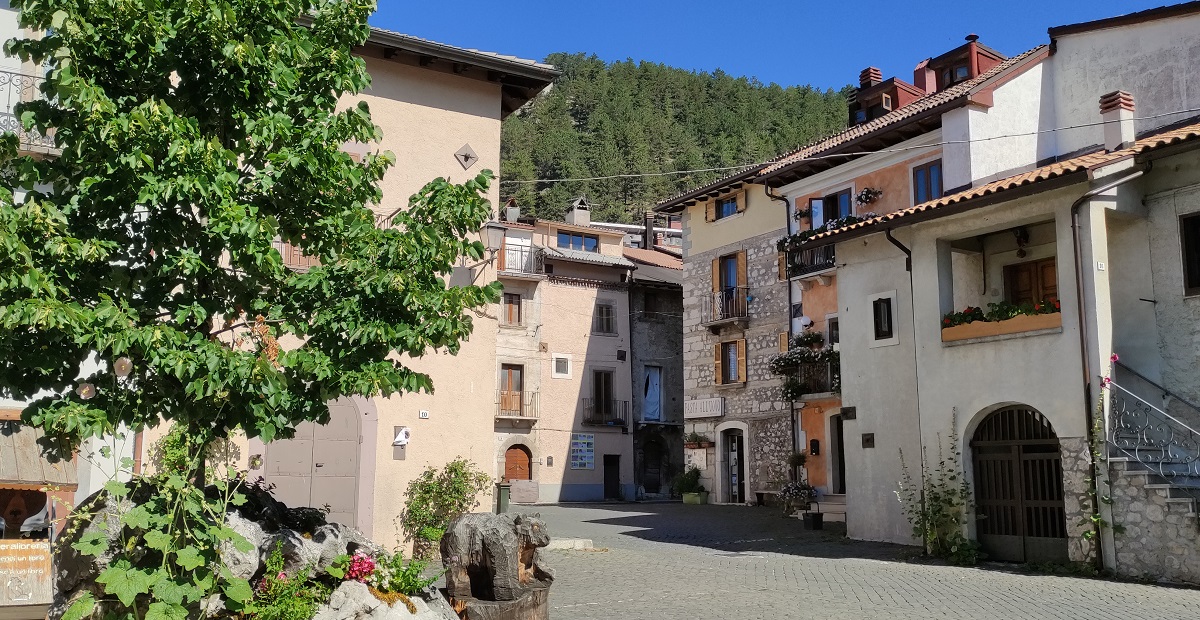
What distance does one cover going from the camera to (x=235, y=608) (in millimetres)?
7418

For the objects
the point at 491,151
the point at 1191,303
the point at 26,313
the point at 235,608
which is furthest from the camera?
the point at 491,151

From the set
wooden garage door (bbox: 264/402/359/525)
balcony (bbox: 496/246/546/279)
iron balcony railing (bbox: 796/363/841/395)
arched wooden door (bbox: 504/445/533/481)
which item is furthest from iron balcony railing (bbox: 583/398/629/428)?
wooden garage door (bbox: 264/402/359/525)

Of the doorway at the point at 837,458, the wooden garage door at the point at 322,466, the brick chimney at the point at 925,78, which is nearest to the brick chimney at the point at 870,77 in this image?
the brick chimney at the point at 925,78

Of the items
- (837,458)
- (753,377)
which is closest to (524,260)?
(753,377)

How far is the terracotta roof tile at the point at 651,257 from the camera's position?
4150 centimetres

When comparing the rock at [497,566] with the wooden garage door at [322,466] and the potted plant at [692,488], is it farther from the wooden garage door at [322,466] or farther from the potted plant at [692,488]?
the potted plant at [692,488]

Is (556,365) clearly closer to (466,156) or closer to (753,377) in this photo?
(753,377)

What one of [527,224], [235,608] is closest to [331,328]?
[235,608]

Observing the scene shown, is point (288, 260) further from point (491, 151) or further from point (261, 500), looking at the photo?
point (261, 500)

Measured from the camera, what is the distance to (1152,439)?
14.7 m

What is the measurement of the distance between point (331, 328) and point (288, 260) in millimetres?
8609

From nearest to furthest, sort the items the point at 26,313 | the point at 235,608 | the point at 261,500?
the point at 26,313, the point at 235,608, the point at 261,500

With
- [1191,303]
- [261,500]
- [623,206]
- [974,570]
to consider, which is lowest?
[974,570]

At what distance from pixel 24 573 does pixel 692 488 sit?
24.0 m
